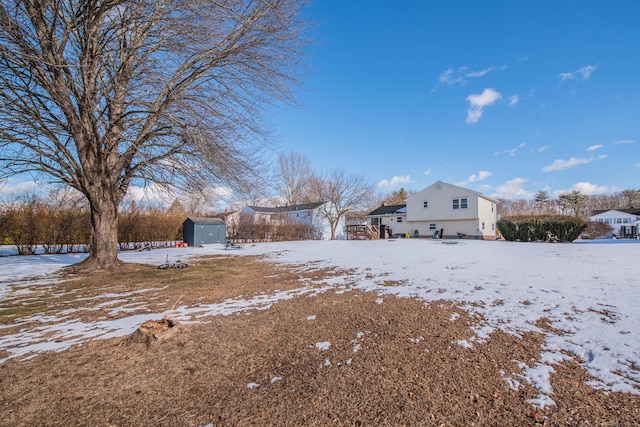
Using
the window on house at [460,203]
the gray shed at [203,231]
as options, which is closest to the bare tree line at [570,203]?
the window on house at [460,203]

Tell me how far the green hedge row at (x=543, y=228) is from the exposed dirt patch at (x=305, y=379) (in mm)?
18133

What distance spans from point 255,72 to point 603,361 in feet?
28.4

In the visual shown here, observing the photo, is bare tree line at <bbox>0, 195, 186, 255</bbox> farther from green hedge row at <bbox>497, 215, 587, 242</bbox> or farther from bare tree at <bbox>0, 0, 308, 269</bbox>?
green hedge row at <bbox>497, 215, 587, 242</bbox>

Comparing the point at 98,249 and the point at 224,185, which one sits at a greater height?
the point at 224,185

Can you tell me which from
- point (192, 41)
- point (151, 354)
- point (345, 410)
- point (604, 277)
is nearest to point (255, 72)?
point (192, 41)

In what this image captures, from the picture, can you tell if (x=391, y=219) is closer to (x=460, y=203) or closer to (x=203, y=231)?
(x=460, y=203)

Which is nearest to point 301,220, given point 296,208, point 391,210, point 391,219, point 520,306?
point 296,208

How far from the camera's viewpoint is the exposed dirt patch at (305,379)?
6.57ft

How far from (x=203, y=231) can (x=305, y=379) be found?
19177 millimetres

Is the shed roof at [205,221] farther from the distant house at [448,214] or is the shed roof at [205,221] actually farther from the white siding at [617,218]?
the white siding at [617,218]

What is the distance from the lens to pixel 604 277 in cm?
611

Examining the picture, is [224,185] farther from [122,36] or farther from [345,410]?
[345,410]

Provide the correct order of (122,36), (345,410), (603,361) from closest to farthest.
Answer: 1. (345,410)
2. (603,361)
3. (122,36)

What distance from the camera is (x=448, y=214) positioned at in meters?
26.3
